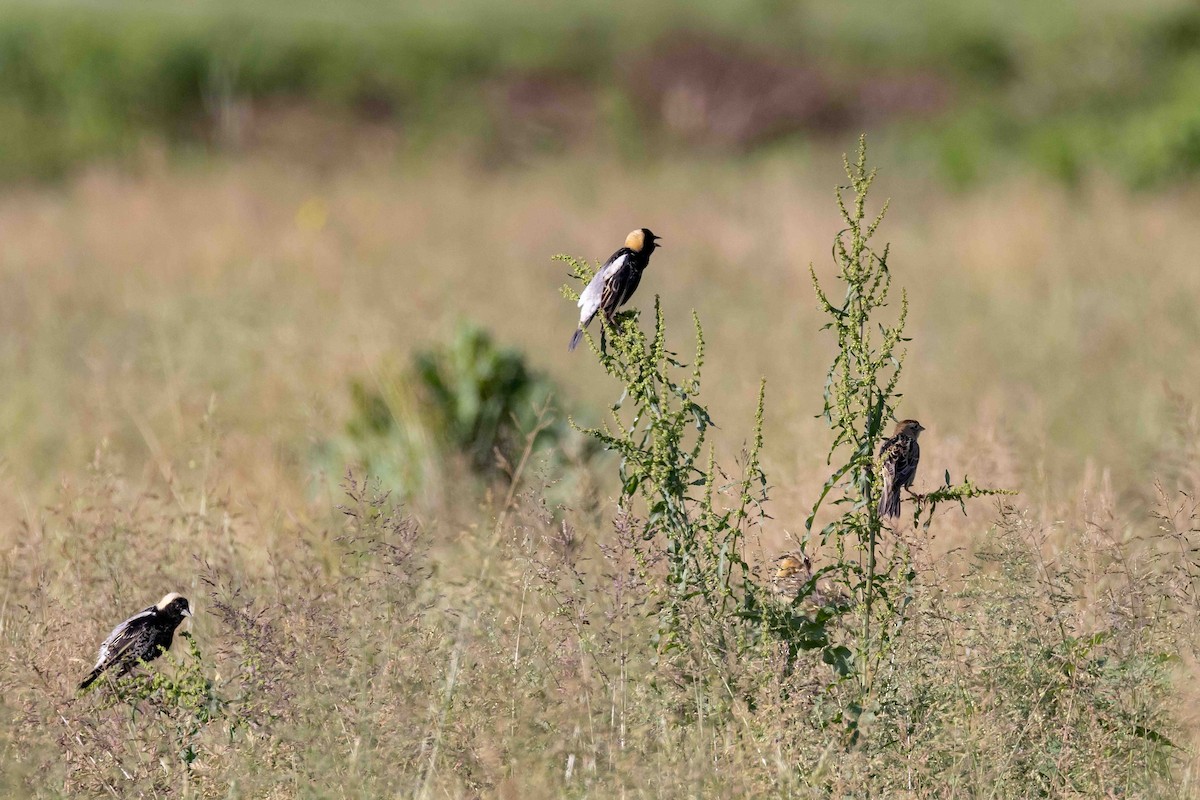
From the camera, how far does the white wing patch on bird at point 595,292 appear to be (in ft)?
10.8

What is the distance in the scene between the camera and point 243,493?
5004mm

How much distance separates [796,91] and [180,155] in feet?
40.4

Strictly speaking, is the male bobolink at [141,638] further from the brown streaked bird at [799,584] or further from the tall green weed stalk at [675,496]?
the brown streaked bird at [799,584]

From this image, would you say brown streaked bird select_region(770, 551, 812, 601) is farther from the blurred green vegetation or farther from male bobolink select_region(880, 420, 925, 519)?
the blurred green vegetation

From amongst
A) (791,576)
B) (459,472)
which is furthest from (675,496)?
(459,472)

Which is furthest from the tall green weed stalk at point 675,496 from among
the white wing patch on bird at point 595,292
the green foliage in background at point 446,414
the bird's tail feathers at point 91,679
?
the green foliage in background at point 446,414

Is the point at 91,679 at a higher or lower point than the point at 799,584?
lower

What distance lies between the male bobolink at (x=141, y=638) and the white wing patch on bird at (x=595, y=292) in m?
1.24

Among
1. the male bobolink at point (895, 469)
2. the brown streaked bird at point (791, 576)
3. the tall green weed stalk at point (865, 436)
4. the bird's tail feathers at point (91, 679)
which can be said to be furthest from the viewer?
the brown streaked bird at point (791, 576)

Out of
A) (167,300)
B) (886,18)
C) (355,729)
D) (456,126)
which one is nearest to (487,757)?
(355,729)

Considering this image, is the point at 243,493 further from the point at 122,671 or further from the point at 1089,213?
the point at 1089,213

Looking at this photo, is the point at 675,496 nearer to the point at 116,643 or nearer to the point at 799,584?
the point at 799,584

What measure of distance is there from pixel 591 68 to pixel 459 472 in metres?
23.2

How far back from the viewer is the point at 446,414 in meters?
6.36
